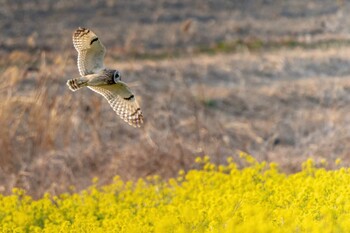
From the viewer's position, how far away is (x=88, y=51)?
325 inches

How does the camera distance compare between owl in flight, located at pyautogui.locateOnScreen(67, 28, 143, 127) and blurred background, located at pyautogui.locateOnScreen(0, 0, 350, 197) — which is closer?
owl in flight, located at pyautogui.locateOnScreen(67, 28, 143, 127)

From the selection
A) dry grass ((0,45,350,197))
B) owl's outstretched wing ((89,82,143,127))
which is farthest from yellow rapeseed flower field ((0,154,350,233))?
dry grass ((0,45,350,197))

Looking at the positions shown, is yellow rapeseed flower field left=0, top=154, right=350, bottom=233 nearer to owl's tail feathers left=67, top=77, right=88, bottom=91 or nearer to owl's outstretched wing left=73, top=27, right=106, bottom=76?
owl's tail feathers left=67, top=77, right=88, bottom=91

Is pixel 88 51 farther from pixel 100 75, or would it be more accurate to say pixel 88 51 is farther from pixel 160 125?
pixel 160 125

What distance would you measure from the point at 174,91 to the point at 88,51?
27.0ft

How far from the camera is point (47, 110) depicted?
13.0m

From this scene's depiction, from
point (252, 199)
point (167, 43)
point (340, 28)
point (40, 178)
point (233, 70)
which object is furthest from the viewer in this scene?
point (340, 28)

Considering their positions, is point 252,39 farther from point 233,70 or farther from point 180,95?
point 180,95

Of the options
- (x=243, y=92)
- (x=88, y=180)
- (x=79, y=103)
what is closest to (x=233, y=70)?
(x=243, y=92)

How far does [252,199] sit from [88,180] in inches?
170

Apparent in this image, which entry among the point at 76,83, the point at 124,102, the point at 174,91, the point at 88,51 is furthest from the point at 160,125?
the point at 76,83

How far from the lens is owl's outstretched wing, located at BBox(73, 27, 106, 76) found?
26.9ft

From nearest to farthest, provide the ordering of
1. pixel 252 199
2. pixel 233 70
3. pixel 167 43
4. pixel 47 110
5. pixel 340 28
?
pixel 252 199 < pixel 47 110 < pixel 233 70 < pixel 167 43 < pixel 340 28

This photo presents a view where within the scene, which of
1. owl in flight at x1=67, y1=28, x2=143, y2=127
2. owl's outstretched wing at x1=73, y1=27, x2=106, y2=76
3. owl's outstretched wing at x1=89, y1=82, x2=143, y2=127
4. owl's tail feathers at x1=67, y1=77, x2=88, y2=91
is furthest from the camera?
owl's outstretched wing at x1=89, y1=82, x2=143, y2=127
